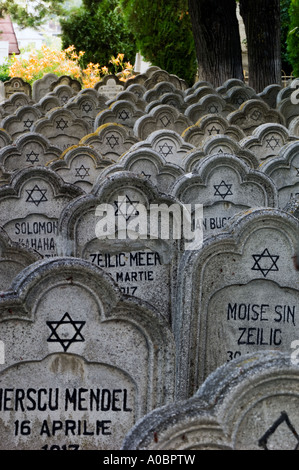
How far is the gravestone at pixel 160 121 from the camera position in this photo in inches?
463

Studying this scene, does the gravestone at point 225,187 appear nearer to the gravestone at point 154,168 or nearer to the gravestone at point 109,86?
the gravestone at point 154,168

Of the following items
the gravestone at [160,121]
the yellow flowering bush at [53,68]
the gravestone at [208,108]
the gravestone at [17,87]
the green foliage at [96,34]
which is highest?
the green foliage at [96,34]

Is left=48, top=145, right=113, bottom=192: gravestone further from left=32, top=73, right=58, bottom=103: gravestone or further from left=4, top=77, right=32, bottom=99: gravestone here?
left=4, top=77, right=32, bottom=99: gravestone

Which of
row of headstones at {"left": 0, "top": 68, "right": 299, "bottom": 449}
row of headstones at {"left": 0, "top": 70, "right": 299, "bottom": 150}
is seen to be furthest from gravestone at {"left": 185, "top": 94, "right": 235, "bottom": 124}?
row of headstones at {"left": 0, "top": 68, "right": 299, "bottom": 449}

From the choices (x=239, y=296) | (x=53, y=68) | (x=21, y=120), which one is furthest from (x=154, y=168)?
(x=53, y=68)

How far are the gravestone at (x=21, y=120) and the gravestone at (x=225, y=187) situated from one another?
282 inches

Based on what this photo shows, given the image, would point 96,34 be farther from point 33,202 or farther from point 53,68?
point 33,202

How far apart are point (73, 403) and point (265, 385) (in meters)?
1.19

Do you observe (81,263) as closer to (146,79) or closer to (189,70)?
(146,79)

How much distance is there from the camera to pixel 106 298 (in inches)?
133

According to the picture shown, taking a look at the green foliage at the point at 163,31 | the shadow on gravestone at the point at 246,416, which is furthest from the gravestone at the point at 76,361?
the green foliage at the point at 163,31

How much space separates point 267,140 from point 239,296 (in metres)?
5.86
